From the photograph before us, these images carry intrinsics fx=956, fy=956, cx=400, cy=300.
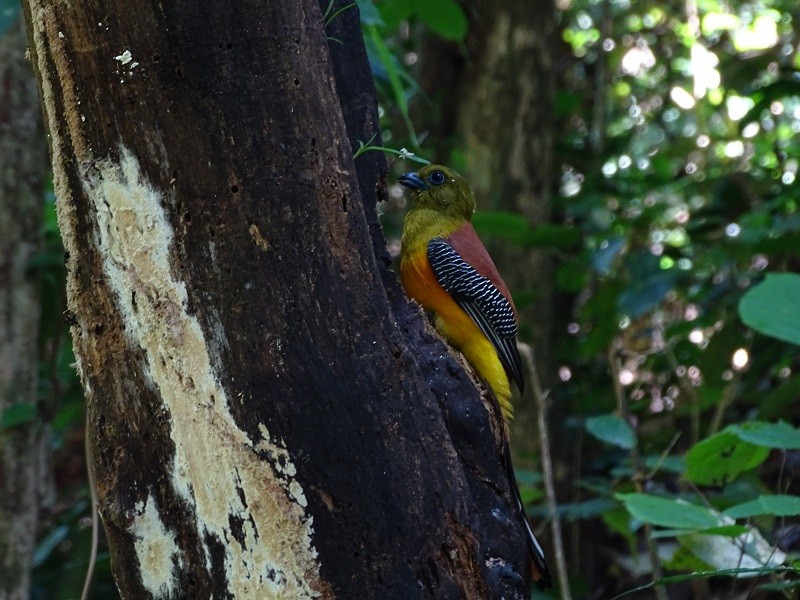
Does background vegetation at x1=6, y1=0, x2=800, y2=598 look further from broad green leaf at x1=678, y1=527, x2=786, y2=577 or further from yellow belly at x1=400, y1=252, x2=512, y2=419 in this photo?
yellow belly at x1=400, y1=252, x2=512, y2=419

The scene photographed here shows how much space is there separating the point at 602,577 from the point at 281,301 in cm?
426

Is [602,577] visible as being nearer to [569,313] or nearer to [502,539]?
[569,313]

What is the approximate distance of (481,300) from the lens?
3178mm

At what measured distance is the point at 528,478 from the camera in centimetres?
351

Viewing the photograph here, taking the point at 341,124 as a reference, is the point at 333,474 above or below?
below

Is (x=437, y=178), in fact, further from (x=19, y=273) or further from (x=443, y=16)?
(x=19, y=273)

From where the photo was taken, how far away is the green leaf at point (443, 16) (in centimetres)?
325

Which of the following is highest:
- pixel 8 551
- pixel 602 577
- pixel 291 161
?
pixel 291 161

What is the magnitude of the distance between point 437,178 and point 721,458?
151cm

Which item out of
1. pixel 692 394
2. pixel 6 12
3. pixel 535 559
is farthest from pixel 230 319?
pixel 692 394

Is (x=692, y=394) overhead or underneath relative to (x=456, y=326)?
underneath

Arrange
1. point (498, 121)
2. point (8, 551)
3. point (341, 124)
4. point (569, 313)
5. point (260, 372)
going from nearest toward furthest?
point (260, 372) < point (341, 124) < point (8, 551) < point (498, 121) < point (569, 313)

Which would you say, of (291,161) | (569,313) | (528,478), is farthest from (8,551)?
(569,313)

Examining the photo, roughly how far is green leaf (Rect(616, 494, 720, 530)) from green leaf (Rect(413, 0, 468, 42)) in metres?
1.75
